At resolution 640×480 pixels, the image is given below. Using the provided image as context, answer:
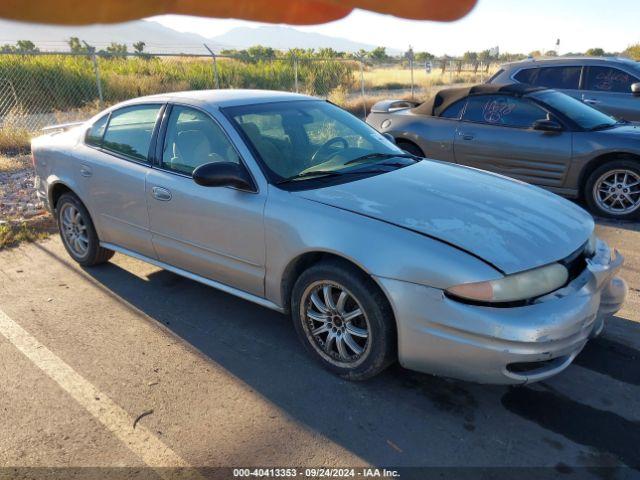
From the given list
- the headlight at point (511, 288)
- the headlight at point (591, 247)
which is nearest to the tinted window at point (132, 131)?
the headlight at point (511, 288)

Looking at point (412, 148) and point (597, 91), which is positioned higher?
point (597, 91)

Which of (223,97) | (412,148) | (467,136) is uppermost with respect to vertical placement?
(223,97)

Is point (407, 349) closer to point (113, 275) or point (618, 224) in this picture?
point (113, 275)

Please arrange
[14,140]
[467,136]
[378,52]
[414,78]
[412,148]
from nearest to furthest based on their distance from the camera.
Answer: [378,52] < [467,136] < [412,148] < [14,140] < [414,78]

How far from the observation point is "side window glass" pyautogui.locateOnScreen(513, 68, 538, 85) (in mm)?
8398

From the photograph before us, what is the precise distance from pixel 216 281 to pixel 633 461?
2.54 m

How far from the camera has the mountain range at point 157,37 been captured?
723mm

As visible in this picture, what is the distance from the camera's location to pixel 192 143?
372 cm

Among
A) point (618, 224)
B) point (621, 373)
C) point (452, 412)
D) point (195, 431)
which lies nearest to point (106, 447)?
point (195, 431)

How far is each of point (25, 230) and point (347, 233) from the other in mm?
4398

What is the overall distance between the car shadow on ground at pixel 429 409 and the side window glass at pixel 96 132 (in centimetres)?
175

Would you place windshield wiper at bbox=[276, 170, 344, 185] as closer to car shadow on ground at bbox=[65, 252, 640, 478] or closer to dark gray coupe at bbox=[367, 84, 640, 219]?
car shadow on ground at bbox=[65, 252, 640, 478]

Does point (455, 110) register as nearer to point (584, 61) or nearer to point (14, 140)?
point (584, 61)

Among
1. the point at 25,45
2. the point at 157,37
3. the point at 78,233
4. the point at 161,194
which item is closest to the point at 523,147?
the point at 161,194
